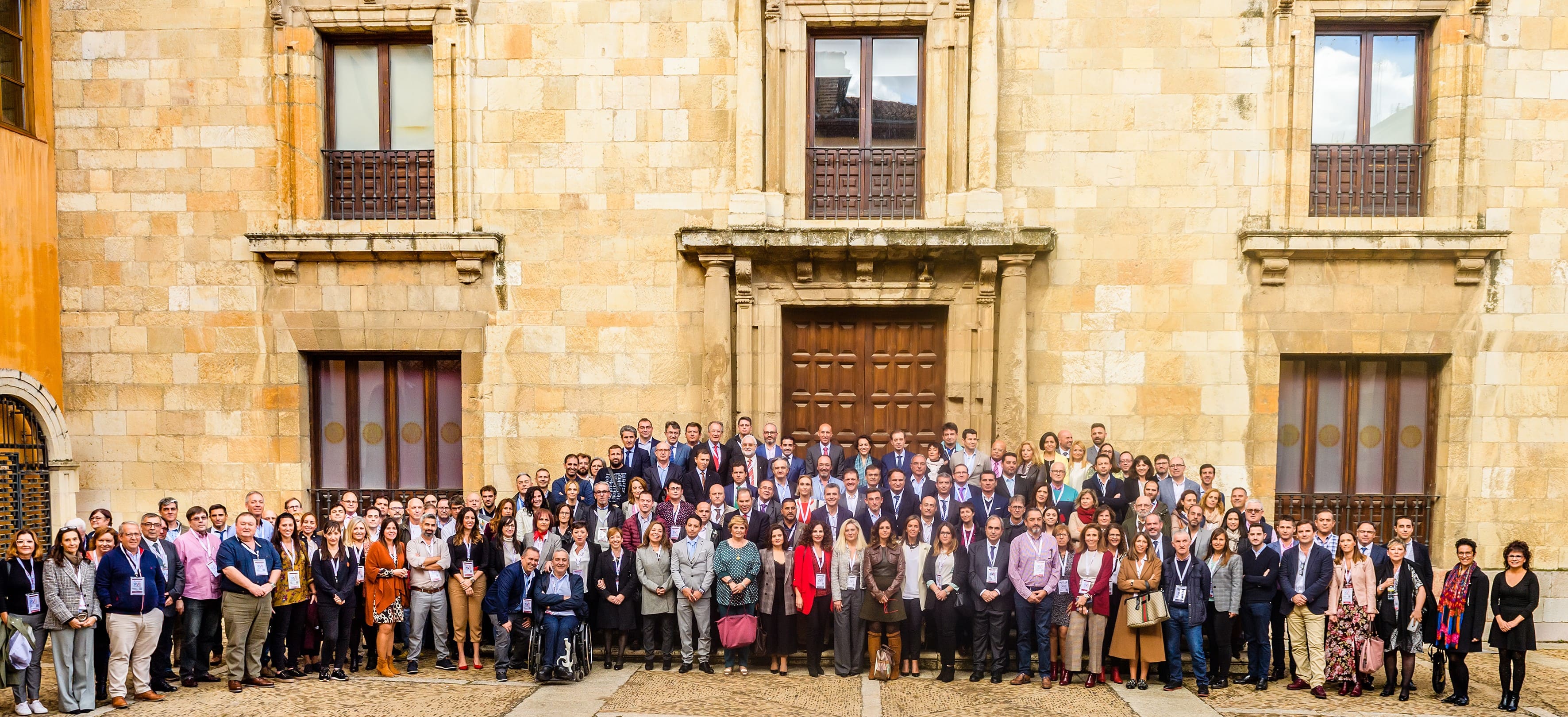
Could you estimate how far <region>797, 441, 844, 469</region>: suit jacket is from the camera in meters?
10.2

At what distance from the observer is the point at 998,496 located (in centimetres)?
931

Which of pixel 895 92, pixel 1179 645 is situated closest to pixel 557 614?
pixel 1179 645

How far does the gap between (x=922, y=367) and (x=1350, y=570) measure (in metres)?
5.02

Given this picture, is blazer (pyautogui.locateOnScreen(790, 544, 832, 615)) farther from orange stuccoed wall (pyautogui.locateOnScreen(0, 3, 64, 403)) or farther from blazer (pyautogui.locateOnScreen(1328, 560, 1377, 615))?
orange stuccoed wall (pyautogui.locateOnScreen(0, 3, 64, 403))

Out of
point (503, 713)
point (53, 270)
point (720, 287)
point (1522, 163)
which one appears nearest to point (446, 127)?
point (720, 287)

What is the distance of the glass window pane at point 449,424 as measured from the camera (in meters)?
11.7

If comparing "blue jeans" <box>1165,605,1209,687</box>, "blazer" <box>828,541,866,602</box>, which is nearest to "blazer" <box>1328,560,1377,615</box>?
"blue jeans" <box>1165,605,1209,687</box>

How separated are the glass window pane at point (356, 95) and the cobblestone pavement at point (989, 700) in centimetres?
937

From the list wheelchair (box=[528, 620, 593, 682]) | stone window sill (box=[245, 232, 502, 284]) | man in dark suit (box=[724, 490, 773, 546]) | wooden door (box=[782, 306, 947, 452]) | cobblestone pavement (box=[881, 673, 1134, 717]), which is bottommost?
cobblestone pavement (box=[881, 673, 1134, 717])

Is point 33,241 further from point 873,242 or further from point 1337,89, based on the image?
point 1337,89

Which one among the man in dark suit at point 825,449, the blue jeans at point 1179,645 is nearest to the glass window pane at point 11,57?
the man in dark suit at point 825,449

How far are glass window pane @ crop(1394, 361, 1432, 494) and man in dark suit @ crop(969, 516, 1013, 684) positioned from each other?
627cm

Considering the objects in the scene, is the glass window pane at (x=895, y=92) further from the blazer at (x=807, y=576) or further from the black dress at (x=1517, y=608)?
the black dress at (x=1517, y=608)

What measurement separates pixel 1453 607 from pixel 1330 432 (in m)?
3.55
